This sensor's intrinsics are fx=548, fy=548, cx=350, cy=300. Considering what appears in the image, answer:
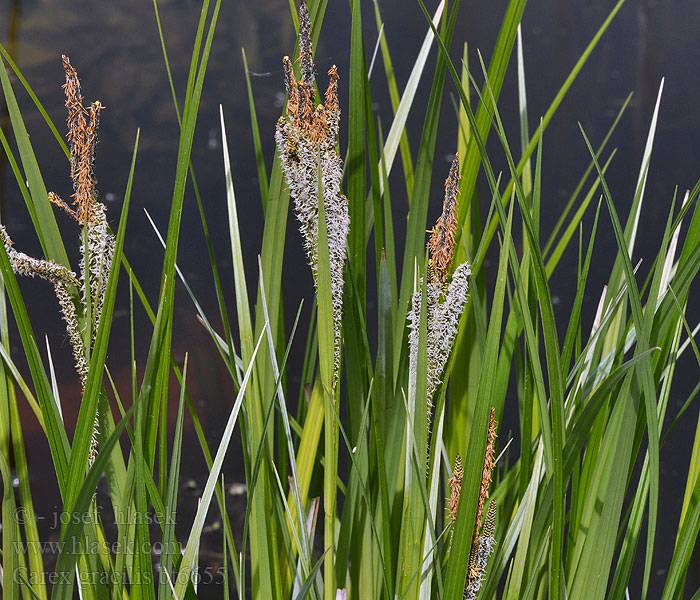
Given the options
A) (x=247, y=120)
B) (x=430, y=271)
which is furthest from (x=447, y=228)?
(x=247, y=120)

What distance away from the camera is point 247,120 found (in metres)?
0.57

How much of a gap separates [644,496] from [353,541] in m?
0.13

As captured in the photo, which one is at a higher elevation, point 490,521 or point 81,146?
point 81,146

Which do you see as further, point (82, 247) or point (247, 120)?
point (247, 120)

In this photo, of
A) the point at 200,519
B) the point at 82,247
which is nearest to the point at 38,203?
the point at 82,247

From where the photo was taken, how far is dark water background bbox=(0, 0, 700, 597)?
53 cm

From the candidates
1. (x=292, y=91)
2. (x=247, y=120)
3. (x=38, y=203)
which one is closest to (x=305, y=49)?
(x=292, y=91)

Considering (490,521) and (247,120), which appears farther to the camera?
(247,120)

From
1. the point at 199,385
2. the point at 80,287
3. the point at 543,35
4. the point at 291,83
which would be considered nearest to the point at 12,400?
the point at 80,287

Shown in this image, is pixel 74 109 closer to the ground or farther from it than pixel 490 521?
farther from it

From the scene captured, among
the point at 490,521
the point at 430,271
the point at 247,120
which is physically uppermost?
the point at 247,120

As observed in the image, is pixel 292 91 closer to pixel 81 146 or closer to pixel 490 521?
pixel 81 146

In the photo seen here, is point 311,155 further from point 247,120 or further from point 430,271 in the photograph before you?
point 247,120

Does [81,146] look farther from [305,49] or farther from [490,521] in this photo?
[490,521]
